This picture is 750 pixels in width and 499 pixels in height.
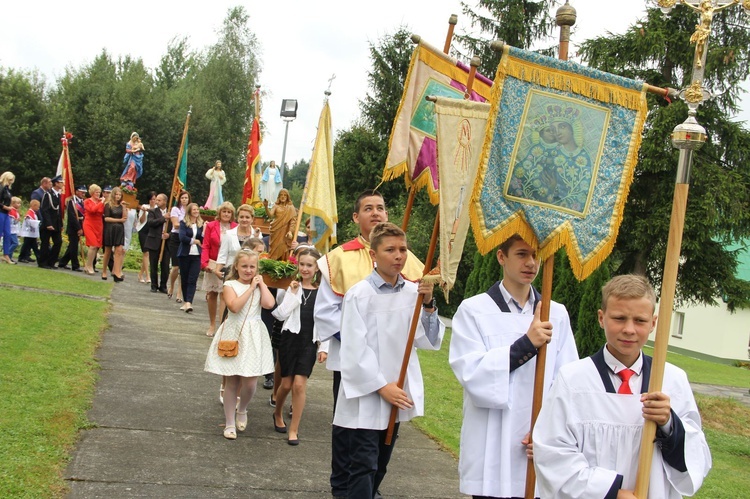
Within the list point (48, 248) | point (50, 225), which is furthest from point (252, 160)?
point (48, 248)

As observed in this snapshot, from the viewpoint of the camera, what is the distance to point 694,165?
24250 millimetres

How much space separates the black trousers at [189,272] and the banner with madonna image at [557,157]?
33.0 ft

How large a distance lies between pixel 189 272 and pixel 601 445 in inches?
459

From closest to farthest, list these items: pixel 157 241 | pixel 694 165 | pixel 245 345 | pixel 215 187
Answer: pixel 245 345 < pixel 157 241 < pixel 215 187 < pixel 694 165

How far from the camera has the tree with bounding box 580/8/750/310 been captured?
24.1 metres

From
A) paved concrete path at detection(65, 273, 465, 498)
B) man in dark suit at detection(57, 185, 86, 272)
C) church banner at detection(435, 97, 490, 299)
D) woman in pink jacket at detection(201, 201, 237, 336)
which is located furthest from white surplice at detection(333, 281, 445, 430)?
man in dark suit at detection(57, 185, 86, 272)

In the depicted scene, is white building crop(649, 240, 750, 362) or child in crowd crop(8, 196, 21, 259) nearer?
child in crowd crop(8, 196, 21, 259)

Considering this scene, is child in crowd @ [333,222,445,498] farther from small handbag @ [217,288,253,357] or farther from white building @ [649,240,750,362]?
white building @ [649,240,750,362]

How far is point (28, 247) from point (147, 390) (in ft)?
41.1

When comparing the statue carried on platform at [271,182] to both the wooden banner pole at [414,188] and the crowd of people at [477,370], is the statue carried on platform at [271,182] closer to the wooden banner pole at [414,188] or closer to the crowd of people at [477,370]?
the crowd of people at [477,370]

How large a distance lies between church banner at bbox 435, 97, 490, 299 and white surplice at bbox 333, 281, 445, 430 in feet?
1.67

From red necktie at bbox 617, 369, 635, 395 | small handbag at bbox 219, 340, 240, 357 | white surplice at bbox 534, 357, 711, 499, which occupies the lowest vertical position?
small handbag at bbox 219, 340, 240, 357

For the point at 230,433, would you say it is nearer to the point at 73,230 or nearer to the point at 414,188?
the point at 414,188

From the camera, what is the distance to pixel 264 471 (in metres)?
6.15
